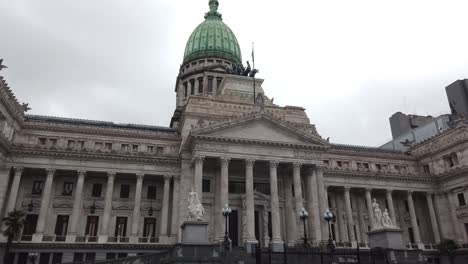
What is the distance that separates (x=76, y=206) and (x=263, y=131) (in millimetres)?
23095

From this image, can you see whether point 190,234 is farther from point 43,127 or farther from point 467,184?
point 467,184

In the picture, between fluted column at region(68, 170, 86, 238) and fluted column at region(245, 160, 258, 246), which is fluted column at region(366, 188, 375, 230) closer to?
fluted column at region(245, 160, 258, 246)

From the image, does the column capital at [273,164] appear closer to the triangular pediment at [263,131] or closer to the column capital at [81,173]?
the triangular pediment at [263,131]

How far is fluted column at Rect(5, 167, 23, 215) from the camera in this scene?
41.1 meters

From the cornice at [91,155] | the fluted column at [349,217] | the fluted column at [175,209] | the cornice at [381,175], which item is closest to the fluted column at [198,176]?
the fluted column at [175,209]

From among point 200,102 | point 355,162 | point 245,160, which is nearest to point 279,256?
point 245,160

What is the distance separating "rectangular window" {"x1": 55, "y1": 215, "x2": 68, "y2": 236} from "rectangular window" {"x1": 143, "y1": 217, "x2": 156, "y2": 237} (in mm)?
8841

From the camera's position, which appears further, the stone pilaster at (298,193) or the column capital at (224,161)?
the stone pilaster at (298,193)

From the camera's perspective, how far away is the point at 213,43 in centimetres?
7725

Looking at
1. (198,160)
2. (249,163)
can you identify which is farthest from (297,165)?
(198,160)

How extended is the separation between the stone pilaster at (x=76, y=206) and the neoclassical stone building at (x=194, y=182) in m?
0.11

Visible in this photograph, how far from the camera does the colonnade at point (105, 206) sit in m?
41.4

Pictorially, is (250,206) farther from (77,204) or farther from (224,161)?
(77,204)

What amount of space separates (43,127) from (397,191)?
1948 inches
